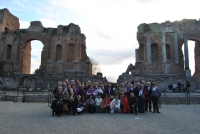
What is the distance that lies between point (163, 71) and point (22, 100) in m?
21.0

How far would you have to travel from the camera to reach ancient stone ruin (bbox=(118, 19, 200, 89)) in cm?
3106

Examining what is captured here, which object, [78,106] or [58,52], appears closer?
[78,106]

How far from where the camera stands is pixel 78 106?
11.4 m

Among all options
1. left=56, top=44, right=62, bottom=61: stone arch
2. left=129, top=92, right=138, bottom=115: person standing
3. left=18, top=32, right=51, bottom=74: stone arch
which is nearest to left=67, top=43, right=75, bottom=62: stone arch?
left=56, top=44, right=62, bottom=61: stone arch

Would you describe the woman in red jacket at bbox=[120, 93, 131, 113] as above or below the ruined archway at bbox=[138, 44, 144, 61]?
below

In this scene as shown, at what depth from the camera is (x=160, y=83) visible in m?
27.5

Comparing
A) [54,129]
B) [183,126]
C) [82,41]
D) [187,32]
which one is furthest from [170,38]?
[54,129]

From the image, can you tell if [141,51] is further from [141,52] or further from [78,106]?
[78,106]

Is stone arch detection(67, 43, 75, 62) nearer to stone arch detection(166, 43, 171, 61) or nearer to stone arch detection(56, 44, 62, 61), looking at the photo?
stone arch detection(56, 44, 62, 61)

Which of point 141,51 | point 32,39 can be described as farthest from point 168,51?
point 32,39

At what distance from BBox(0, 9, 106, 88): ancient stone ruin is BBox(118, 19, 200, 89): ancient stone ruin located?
7.59 metres

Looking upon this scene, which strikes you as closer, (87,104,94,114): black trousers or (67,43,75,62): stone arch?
(87,104,94,114): black trousers

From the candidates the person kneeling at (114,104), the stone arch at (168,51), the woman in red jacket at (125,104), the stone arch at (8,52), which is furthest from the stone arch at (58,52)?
the woman in red jacket at (125,104)

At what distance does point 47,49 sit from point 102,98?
23351 mm
